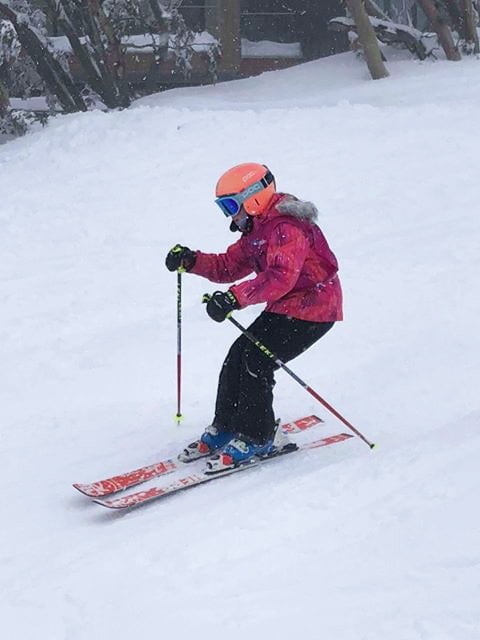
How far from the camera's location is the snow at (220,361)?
3828mm

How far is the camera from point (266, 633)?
3.49 metres

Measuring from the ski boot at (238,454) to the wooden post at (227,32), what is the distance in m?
12.3

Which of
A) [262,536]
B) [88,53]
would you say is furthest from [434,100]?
[262,536]

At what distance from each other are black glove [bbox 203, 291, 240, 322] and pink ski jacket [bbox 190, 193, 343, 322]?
0.13ft

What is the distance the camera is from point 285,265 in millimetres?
5152

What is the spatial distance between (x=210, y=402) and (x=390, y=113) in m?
6.05

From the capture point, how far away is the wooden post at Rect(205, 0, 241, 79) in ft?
55.5

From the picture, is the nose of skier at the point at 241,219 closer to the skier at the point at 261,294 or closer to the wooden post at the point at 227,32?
the skier at the point at 261,294

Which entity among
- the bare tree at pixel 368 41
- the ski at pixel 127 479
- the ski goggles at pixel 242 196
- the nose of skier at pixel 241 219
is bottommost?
the bare tree at pixel 368 41

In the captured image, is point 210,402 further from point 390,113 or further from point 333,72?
point 333,72

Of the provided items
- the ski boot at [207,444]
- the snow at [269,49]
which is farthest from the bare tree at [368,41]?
the ski boot at [207,444]

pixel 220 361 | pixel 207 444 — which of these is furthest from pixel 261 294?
pixel 220 361

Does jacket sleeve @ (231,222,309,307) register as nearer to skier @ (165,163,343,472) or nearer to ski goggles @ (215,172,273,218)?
skier @ (165,163,343,472)

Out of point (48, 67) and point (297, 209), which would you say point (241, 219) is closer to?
point (297, 209)
